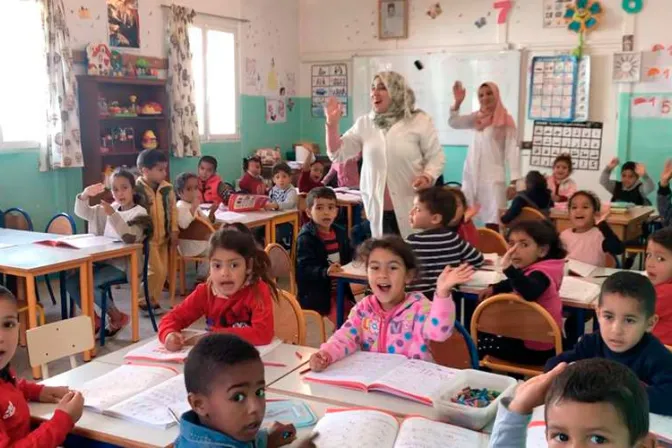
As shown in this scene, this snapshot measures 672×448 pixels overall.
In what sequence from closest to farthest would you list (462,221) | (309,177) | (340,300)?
(340,300) < (462,221) < (309,177)

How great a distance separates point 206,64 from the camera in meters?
8.05

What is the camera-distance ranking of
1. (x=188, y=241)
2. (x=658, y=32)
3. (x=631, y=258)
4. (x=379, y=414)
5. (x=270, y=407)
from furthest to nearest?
(x=658, y=32) < (x=631, y=258) < (x=188, y=241) < (x=270, y=407) < (x=379, y=414)

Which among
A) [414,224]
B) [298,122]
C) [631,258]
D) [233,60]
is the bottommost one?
[631,258]

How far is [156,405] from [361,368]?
Result: 1.99ft

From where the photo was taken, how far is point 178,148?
24.3 feet

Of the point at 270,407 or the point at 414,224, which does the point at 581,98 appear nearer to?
the point at 414,224

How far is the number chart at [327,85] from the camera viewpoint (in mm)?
9234

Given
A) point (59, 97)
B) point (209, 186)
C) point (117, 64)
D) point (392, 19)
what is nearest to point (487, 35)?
point (392, 19)

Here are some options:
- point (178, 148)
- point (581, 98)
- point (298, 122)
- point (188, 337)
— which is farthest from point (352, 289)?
point (298, 122)

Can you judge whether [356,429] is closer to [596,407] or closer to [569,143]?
[596,407]

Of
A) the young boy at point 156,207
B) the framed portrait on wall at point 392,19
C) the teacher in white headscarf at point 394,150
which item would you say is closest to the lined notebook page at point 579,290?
the teacher in white headscarf at point 394,150

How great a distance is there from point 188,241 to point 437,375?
352cm

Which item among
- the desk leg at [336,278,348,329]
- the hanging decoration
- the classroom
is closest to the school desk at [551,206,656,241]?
the classroom

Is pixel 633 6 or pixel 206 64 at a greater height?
pixel 633 6
